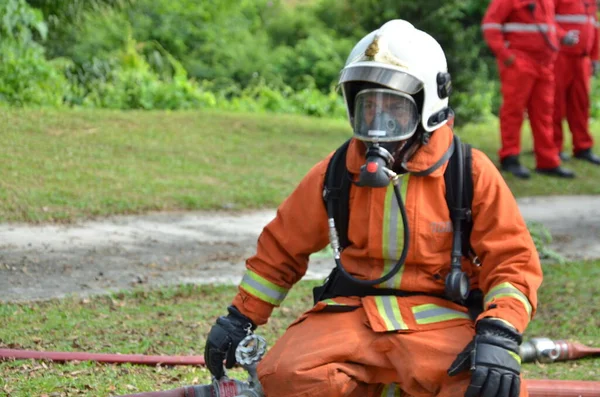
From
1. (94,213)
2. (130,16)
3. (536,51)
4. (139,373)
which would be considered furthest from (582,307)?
(130,16)

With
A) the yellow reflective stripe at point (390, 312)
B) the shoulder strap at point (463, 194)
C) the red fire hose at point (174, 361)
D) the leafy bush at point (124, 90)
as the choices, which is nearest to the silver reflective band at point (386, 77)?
the shoulder strap at point (463, 194)

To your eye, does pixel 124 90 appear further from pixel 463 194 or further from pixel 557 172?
pixel 463 194

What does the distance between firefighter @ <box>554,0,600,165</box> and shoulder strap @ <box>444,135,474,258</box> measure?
785cm

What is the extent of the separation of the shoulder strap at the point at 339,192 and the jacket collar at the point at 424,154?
0.17 ft

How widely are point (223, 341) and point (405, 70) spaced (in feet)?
3.91

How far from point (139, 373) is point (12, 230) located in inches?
118

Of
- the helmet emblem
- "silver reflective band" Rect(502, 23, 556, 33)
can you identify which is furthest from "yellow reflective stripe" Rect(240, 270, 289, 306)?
"silver reflective band" Rect(502, 23, 556, 33)

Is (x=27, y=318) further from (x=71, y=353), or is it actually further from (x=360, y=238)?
(x=360, y=238)

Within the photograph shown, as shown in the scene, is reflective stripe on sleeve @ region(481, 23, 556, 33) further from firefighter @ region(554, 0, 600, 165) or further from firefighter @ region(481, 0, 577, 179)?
firefighter @ region(554, 0, 600, 165)

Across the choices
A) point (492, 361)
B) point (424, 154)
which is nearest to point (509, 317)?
point (492, 361)

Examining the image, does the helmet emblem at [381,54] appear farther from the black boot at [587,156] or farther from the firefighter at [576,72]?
the black boot at [587,156]

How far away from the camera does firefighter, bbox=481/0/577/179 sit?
1076cm

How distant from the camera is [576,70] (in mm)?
11953

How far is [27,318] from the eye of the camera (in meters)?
5.83
